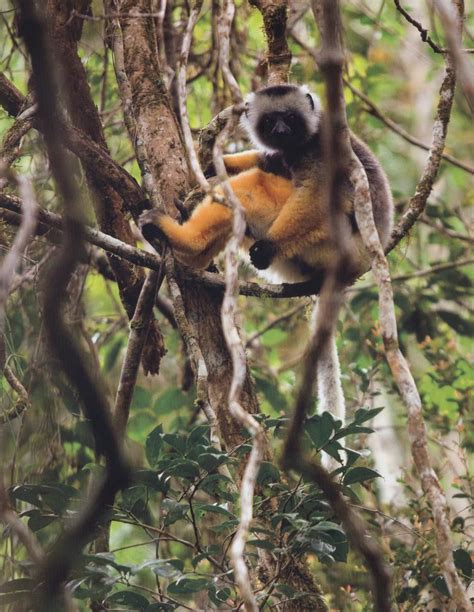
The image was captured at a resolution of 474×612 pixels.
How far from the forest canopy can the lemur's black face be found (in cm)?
28

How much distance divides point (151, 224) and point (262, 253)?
782mm

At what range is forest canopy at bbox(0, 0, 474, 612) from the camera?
6.40 ft

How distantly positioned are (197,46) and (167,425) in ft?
10.2

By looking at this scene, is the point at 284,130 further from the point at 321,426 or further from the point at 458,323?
the point at 321,426

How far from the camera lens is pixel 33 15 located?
1.36m

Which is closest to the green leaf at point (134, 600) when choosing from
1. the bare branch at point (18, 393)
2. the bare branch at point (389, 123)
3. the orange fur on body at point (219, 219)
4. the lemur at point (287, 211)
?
the bare branch at point (18, 393)

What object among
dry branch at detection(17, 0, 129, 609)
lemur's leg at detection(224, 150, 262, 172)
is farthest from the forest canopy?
lemur's leg at detection(224, 150, 262, 172)

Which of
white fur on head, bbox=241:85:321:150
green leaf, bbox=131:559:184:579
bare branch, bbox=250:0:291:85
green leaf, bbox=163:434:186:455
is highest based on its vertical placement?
bare branch, bbox=250:0:291:85

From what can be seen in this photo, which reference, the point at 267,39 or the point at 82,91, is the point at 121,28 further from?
the point at 267,39

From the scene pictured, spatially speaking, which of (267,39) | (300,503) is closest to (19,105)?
(267,39)

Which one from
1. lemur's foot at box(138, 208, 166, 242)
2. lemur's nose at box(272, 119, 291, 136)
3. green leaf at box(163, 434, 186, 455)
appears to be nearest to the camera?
green leaf at box(163, 434, 186, 455)

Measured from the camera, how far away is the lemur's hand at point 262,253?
4.55 m

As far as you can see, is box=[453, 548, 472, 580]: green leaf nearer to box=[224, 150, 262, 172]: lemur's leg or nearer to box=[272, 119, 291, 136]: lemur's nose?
box=[272, 119, 291, 136]: lemur's nose

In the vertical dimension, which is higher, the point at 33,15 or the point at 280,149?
the point at 280,149
